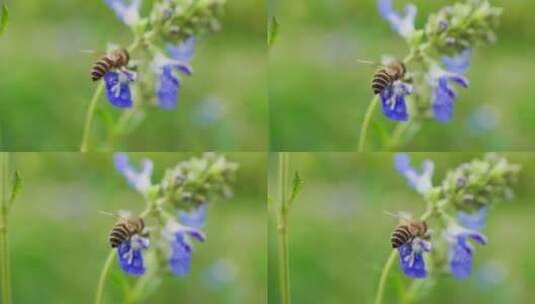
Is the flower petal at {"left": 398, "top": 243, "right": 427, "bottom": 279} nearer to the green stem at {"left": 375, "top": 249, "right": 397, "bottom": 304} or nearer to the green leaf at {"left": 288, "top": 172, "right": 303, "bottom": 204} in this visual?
the green stem at {"left": 375, "top": 249, "right": 397, "bottom": 304}

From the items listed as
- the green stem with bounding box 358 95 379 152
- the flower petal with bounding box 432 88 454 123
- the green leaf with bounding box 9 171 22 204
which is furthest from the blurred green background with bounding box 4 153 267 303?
the flower petal with bounding box 432 88 454 123

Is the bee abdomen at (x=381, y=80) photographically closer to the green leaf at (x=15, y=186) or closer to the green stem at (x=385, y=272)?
the green stem at (x=385, y=272)

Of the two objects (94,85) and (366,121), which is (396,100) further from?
(94,85)

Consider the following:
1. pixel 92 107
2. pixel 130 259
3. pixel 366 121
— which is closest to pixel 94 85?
pixel 92 107

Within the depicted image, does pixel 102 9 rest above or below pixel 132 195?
above

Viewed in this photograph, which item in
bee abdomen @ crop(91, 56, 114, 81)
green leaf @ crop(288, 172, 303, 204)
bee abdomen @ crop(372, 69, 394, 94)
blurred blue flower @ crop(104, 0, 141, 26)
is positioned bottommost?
green leaf @ crop(288, 172, 303, 204)

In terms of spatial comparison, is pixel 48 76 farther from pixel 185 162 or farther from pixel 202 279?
pixel 202 279

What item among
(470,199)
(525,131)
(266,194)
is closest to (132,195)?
(266,194)
